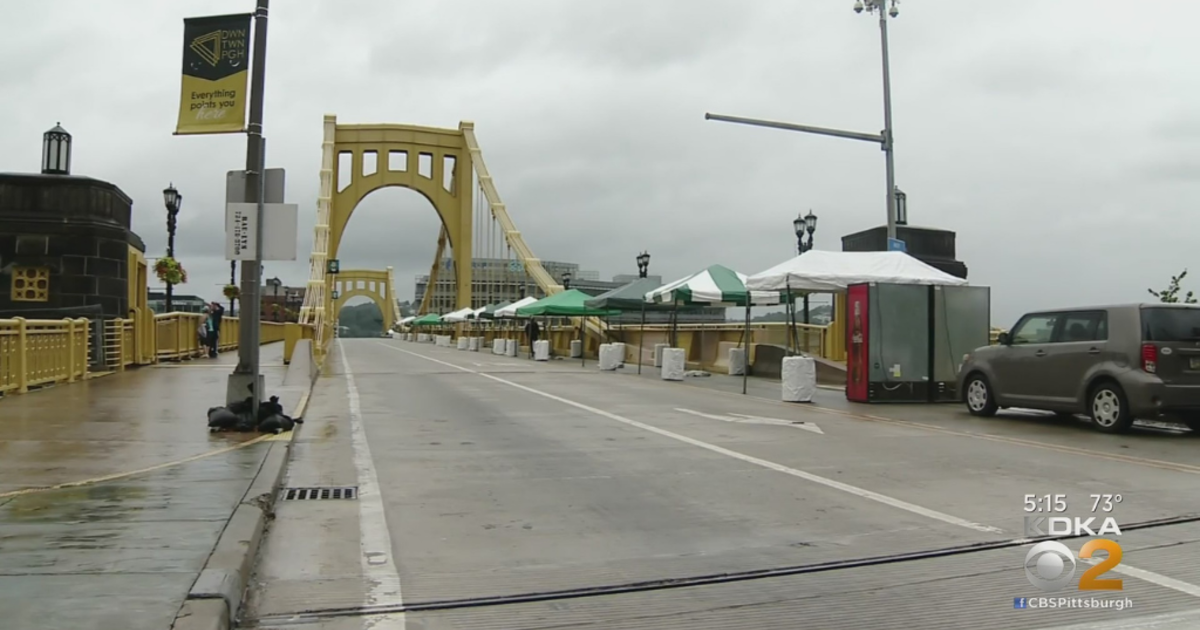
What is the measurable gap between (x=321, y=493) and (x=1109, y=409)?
9.76m

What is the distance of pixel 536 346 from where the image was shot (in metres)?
38.8

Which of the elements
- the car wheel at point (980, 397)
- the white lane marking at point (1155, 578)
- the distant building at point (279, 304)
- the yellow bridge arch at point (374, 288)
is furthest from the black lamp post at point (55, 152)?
the yellow bridge arch at point (374, 288)

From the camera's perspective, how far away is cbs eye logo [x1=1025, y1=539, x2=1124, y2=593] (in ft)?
17.0

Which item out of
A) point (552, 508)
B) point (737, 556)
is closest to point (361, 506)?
point (552, 508)

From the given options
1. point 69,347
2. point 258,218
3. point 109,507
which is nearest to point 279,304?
point 69,347

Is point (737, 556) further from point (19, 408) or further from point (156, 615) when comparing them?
point (19, 408)

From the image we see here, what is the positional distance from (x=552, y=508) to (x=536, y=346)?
31567 millimetres

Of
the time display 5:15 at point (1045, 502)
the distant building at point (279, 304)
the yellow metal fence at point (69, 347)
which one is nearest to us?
the time display 5:15 at point (1045, 502)

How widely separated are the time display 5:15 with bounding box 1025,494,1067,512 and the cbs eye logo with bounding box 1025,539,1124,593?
3.24 ft

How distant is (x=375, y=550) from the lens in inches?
237

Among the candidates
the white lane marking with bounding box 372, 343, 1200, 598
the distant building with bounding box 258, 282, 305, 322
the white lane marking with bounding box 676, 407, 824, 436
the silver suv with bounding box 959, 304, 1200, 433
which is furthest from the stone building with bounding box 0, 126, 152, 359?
the distant building with bounding box 258, 282, 305, 322

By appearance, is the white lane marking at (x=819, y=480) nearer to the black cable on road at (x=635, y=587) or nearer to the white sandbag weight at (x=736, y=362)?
the black cable on road at (x=635, y=587)

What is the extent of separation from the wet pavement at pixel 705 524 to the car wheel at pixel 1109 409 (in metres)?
0.27

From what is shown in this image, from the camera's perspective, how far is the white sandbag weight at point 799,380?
17094 millimetres
